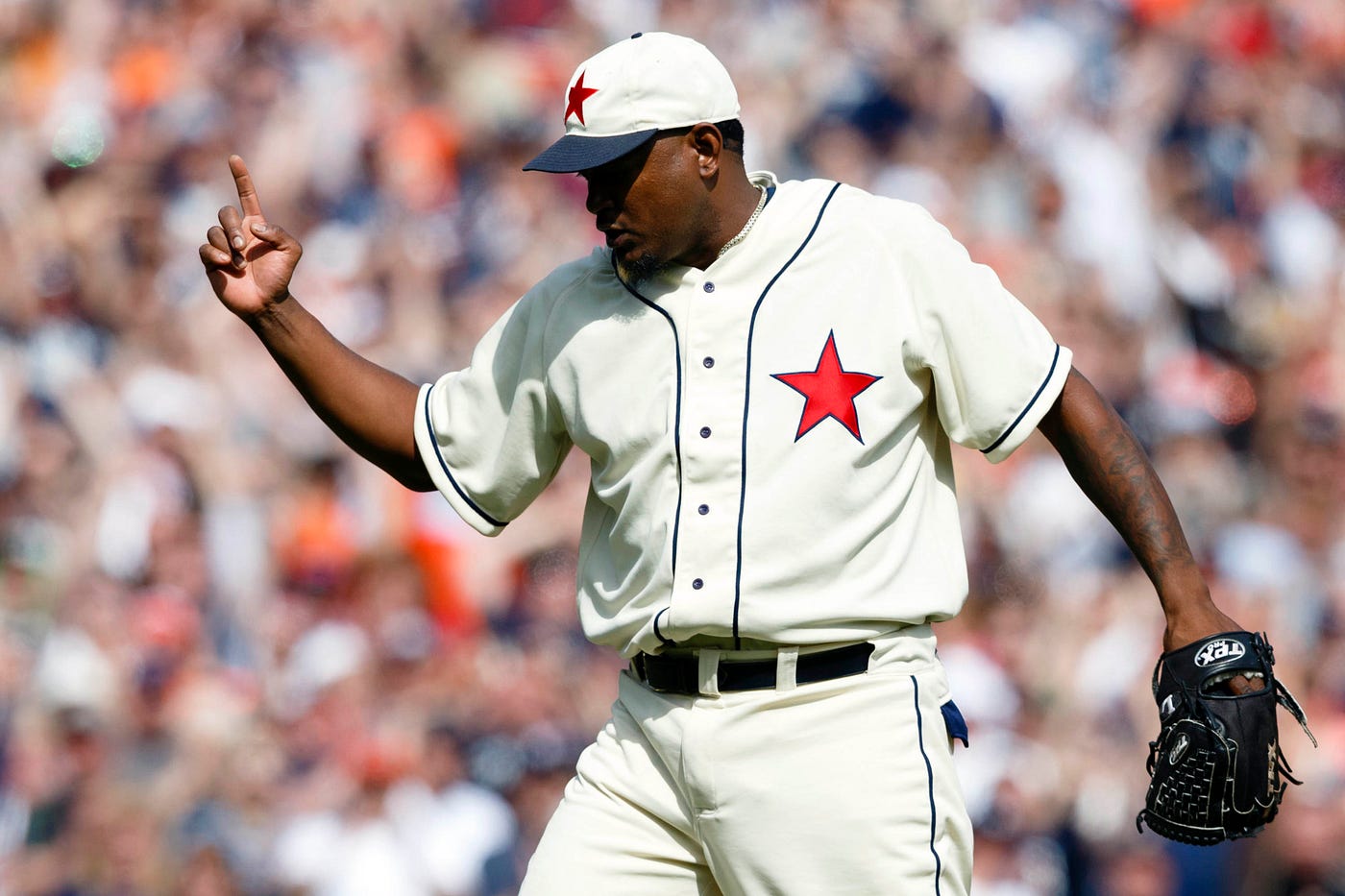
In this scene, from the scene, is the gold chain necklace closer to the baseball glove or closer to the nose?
the nose

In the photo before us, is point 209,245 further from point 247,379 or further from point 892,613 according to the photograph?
point 247,379

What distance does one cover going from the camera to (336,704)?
6117mm

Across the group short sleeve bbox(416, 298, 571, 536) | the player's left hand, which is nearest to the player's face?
short sleeve bbox(416, 298, 571, 536)

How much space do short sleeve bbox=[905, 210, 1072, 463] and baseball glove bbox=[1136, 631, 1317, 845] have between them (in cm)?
46

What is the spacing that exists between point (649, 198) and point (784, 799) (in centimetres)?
101

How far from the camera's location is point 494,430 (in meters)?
3.24

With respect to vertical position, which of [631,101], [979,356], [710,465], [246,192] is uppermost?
[631,101]

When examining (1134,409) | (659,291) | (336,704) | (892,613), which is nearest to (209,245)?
(659,291)

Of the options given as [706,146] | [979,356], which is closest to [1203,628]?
[979,356]

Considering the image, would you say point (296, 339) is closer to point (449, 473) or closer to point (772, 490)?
point (449, 473)

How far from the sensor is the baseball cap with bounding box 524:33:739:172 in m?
2.94

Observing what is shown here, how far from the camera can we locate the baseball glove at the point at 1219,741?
2814mm

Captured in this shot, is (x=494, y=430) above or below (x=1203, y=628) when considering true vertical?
above

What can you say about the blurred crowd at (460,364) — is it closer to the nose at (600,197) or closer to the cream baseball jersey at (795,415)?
the cream baseball jersey at (795,415)
